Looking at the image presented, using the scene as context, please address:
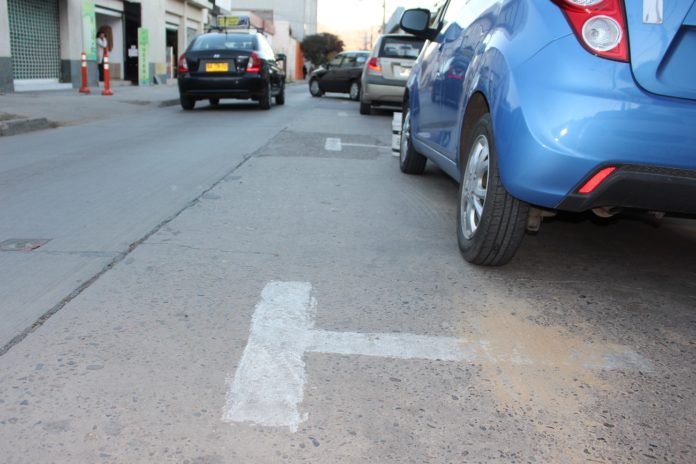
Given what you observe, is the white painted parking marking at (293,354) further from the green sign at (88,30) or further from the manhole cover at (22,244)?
the green sign at (88,30)

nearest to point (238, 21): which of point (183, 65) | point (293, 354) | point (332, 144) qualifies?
point (183, 65)

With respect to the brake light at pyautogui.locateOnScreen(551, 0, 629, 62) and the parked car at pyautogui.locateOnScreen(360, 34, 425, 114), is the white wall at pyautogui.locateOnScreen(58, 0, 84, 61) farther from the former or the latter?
the brake light at pyautogui.locateOnScreen(551, 0, 629, 62)

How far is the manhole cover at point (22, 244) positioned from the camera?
3.80m

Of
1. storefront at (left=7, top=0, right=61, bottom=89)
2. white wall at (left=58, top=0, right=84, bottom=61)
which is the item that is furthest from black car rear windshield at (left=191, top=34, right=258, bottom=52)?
white wall at (left=58, top=0, right=84, bottom=61)

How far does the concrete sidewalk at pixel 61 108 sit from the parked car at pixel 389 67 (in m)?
5.10

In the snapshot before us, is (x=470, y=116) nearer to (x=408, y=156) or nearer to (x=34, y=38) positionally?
(x=408, y=156)

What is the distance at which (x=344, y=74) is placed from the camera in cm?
1975

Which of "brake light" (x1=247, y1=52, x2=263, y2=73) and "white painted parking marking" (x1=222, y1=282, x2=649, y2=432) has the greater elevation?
"brake light" (x1=247, y1=52, x2=263, y2=73)

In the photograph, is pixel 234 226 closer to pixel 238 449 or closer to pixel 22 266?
pixel 22 266

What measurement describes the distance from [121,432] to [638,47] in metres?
2.40

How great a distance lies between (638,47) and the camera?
105 inches

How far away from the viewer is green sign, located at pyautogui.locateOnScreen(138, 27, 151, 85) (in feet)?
78.6

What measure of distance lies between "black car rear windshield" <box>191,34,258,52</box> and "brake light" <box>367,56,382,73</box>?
243 centimetres

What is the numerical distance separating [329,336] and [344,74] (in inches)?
701
